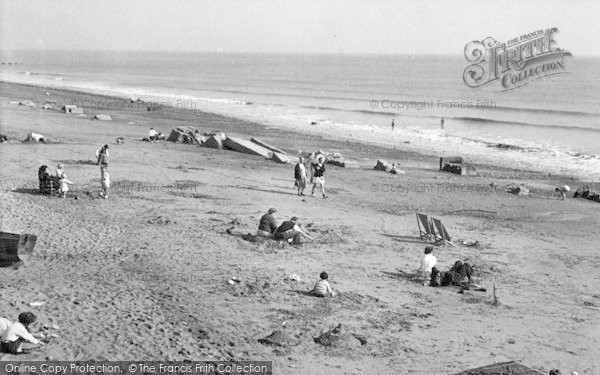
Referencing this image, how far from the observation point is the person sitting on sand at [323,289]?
38.1ft

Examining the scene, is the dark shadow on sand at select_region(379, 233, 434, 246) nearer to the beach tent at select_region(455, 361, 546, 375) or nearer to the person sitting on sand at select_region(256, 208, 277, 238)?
the person sitting on sand at select_region(256, 208, 277, 238)

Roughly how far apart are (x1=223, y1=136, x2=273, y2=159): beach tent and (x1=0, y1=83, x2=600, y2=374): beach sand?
2568 mm

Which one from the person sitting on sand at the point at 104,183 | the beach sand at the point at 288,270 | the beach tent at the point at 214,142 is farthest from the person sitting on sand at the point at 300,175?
the beach tent at the point at 214,142

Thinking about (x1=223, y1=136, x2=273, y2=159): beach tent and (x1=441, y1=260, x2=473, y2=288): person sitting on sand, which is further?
(x1=223, y1=136, x2=273, y2=159): beach tent

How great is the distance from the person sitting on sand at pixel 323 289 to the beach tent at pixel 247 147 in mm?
15326

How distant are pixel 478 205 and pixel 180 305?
→ 41.8ft

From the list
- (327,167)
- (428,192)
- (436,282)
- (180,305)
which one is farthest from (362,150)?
(180,305)

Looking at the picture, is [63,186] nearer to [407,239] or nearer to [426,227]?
[407,239]

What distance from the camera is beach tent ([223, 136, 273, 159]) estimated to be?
88.2 feet

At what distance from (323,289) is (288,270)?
5.25 ft

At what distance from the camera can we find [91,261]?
12.9 meters

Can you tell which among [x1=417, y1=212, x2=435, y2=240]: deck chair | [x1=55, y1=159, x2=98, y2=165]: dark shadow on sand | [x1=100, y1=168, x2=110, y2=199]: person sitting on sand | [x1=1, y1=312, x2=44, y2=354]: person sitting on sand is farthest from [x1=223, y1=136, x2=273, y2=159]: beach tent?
[x1=1, y1=312, x2=44, y2=354]: person sitting on sand

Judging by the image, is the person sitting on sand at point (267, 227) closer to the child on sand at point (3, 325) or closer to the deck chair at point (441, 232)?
the deck chair at point (441, 232)

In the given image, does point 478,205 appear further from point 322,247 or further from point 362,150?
point 362,150
